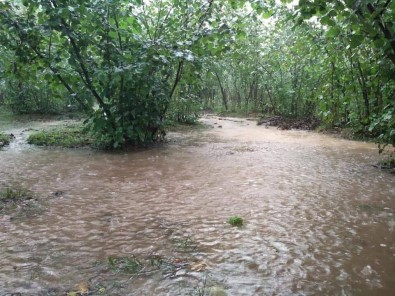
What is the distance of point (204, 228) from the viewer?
3.29 m

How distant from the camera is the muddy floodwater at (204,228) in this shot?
2.38 m

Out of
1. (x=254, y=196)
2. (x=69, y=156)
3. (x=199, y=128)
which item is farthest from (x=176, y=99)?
(x=254, y=196)

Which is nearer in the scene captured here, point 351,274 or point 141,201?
point 351,274

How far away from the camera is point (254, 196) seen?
14.1ft

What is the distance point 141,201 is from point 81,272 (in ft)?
5.43

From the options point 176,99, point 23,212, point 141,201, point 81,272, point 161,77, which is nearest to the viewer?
point 81,272

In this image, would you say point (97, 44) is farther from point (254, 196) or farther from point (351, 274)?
point (351, 274)

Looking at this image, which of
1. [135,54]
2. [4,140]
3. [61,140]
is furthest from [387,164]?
[4,140]

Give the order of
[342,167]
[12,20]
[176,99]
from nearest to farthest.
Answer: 1. [342,167]
2. [12,20]
3. [176,99]

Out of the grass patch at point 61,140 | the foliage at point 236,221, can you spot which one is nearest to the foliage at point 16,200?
the foliage at point 236,221

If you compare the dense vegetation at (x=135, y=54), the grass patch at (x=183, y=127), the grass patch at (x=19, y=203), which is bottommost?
the grass patch at (x=19, y=203)

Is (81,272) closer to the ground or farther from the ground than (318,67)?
closer to the ground

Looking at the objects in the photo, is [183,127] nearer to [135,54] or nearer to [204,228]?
[135,54]

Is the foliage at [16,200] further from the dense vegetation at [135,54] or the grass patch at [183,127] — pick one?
the grass patch at [183,127]
